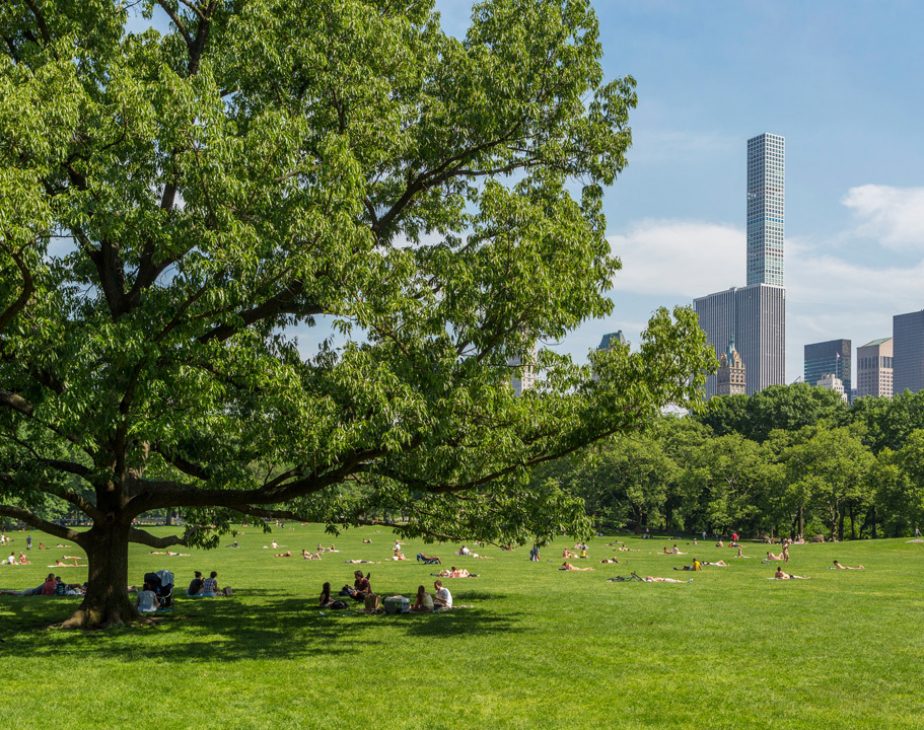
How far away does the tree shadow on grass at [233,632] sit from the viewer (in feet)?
63.6

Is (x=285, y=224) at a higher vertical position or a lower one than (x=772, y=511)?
higher

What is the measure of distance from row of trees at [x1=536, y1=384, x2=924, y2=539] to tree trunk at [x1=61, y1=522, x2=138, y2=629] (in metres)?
49.0

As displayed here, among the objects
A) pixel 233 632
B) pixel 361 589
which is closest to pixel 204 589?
pixel 361 589

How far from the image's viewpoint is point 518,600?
1181 inches

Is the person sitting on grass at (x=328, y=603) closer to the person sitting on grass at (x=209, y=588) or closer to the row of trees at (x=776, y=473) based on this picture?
the person sitting on grass at (x=209, y=588)

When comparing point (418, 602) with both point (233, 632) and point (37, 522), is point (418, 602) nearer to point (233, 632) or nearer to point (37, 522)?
point (233, 632)

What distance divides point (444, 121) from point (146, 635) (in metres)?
14.4

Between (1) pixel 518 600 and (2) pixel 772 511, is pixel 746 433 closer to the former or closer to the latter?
(2) pixel 772 511

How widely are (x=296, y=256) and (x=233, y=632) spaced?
11009 millimetres

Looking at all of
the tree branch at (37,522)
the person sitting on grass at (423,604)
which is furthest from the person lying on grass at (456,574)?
the tree branch at (37,522)

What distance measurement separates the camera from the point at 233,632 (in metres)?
22.5

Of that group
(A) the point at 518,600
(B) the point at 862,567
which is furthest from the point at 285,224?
(B) the point at 862,567

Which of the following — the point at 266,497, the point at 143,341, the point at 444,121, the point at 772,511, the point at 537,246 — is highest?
the point at 444,121

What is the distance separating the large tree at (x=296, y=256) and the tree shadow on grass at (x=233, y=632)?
74.9 inches
